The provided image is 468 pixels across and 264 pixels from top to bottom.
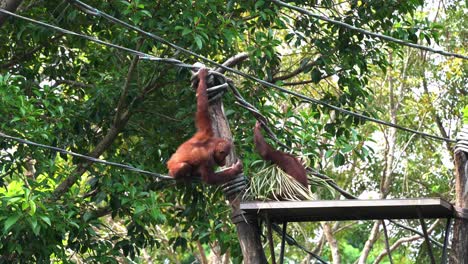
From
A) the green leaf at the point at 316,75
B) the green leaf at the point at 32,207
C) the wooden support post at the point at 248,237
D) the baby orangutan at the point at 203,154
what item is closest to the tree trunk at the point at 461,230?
the wooden support post at the point at 248,237

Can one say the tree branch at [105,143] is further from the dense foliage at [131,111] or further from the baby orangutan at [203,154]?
the baby orangutan at [203,154]

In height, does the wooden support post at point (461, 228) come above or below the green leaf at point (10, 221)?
above

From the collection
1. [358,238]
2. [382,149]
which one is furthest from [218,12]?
[358,238]

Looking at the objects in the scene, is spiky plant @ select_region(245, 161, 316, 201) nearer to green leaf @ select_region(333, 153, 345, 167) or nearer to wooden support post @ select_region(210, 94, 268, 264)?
wooden support post @ select_region(210, 94, 268, 264)

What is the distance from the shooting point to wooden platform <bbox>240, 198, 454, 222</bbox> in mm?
4070

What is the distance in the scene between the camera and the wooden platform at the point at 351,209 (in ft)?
13.4

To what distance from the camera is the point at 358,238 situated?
16969mm

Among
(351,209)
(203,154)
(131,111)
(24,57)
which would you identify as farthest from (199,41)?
(351,209)

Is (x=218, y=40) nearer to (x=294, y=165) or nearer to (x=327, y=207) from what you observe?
(x=294, y=165)

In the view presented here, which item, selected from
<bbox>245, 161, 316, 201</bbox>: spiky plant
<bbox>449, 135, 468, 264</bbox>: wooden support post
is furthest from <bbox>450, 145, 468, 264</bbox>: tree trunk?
<bbox>245, 161, 316, 201</bbox>: spiky plant

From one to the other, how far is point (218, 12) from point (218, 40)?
24 centimetres

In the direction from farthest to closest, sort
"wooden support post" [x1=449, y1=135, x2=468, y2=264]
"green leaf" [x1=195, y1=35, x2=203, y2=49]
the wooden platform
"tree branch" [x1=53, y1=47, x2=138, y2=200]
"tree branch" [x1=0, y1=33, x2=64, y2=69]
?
1. "tree branch" [x1=0, y1=33, x2=64, y2=69]
2. "tree branch" [x1=53, y1=47, x2=138, y2=200]
3. "green leaf" [x1=195, y1=35, x2=203, y2=49]
4. "wooden support post" [x1=449, y1=135, x2=468, y2=264]
5. the wooden platform

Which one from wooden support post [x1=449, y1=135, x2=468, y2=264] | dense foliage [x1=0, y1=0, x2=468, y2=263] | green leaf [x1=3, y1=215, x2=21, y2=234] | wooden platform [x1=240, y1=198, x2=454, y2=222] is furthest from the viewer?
dense foliage [x1=0, y1=0, x2=468, y2=263]

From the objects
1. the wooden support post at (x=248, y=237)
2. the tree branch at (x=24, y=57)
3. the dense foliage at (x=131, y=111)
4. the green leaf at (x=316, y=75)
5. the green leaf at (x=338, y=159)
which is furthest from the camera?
the tree branch at (x=24, y=57)
